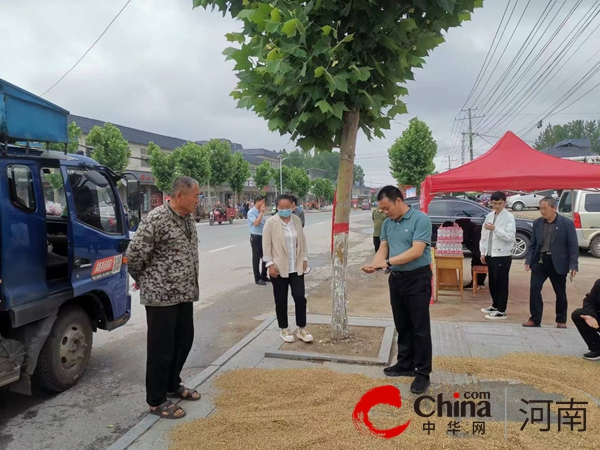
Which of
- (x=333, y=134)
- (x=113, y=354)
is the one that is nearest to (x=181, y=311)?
(x=113, y=354)

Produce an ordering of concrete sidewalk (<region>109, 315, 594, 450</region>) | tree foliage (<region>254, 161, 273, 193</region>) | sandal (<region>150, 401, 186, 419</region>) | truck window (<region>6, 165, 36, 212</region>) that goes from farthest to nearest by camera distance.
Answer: tree foliage (<region>254, 161, 273, 193</region>)
truck window (<region>6, 165, 36, 212</region>)
sandal (<region>150, 401, 186, 419</region>)
concrete sidewalk (<region>109, 315, 594, 450</region>)

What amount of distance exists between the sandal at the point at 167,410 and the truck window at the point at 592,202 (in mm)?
12522

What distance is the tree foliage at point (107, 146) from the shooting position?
1112 inches

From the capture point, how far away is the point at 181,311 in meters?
3.68

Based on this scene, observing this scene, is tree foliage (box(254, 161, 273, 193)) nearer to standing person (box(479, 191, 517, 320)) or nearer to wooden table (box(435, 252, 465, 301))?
wooden table (box(435, 252, 465, 301))

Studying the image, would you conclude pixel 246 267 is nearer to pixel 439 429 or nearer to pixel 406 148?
pixel 439 429

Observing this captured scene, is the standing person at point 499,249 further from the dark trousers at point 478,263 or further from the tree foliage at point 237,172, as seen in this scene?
the tree foliage at point 237,172

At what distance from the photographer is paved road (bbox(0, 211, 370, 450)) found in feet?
11.3

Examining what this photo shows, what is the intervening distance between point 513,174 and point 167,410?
232 inches

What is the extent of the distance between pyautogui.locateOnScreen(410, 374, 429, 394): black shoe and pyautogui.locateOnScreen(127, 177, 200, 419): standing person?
199cm

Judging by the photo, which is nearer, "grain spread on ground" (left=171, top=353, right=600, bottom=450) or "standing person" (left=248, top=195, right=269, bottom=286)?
"grain spread on ground" (left=171, top=353, right=600, bottom=450)

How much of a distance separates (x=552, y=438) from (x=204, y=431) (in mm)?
2520

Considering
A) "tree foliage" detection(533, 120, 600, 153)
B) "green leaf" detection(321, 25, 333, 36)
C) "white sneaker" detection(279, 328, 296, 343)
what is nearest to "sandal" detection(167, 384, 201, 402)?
"white sneaker" detection(279, 328, 296, 343)

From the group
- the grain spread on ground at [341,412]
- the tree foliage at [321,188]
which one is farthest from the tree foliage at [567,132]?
the grain spread on ground at [341,412]
